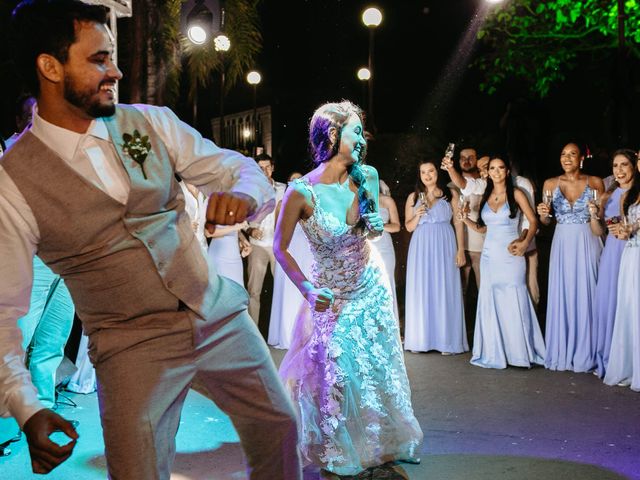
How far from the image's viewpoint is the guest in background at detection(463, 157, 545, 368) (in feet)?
26.3

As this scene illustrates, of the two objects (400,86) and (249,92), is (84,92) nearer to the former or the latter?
(400,86)

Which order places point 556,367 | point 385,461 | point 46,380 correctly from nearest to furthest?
point 385,461 < point 46,380 < point 556,367

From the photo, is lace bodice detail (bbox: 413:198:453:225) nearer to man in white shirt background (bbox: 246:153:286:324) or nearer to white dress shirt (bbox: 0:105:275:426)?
man in white shirt background (bbox: 246:153:286:324)

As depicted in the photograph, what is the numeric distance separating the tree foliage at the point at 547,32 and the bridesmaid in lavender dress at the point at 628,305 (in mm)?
9031

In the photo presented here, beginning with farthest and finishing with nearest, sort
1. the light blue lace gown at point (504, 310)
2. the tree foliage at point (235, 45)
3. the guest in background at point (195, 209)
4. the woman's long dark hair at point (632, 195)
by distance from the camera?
1. the tree foliage at point (235, 45)
2. the guest in background at point (195, 209)
3. the light blue lace gown at point (504, 310)
4. the woman's long dark hair at point (632, 195)

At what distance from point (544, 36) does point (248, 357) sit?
617 inches

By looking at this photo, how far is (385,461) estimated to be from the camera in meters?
→ 4.70

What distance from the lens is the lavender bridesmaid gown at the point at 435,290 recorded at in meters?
8.95

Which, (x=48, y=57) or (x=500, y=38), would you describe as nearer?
(x=48, y=57)

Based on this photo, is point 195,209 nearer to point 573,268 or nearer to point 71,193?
point 573,268

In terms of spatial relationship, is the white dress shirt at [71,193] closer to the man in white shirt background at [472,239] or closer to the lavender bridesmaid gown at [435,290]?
the lavender bridesmaid gown at [435,290]

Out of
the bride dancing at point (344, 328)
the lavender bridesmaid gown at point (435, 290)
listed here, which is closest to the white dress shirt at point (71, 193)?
the bride dancing at point (344, 328)

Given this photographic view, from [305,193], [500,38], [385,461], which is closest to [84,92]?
[305,193]

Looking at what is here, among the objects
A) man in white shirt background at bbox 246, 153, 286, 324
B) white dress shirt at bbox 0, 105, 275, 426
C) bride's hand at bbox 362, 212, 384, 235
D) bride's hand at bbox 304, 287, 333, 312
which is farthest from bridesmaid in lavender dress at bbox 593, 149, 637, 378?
white dress shirt at bbox 0, 105, 275, 426
